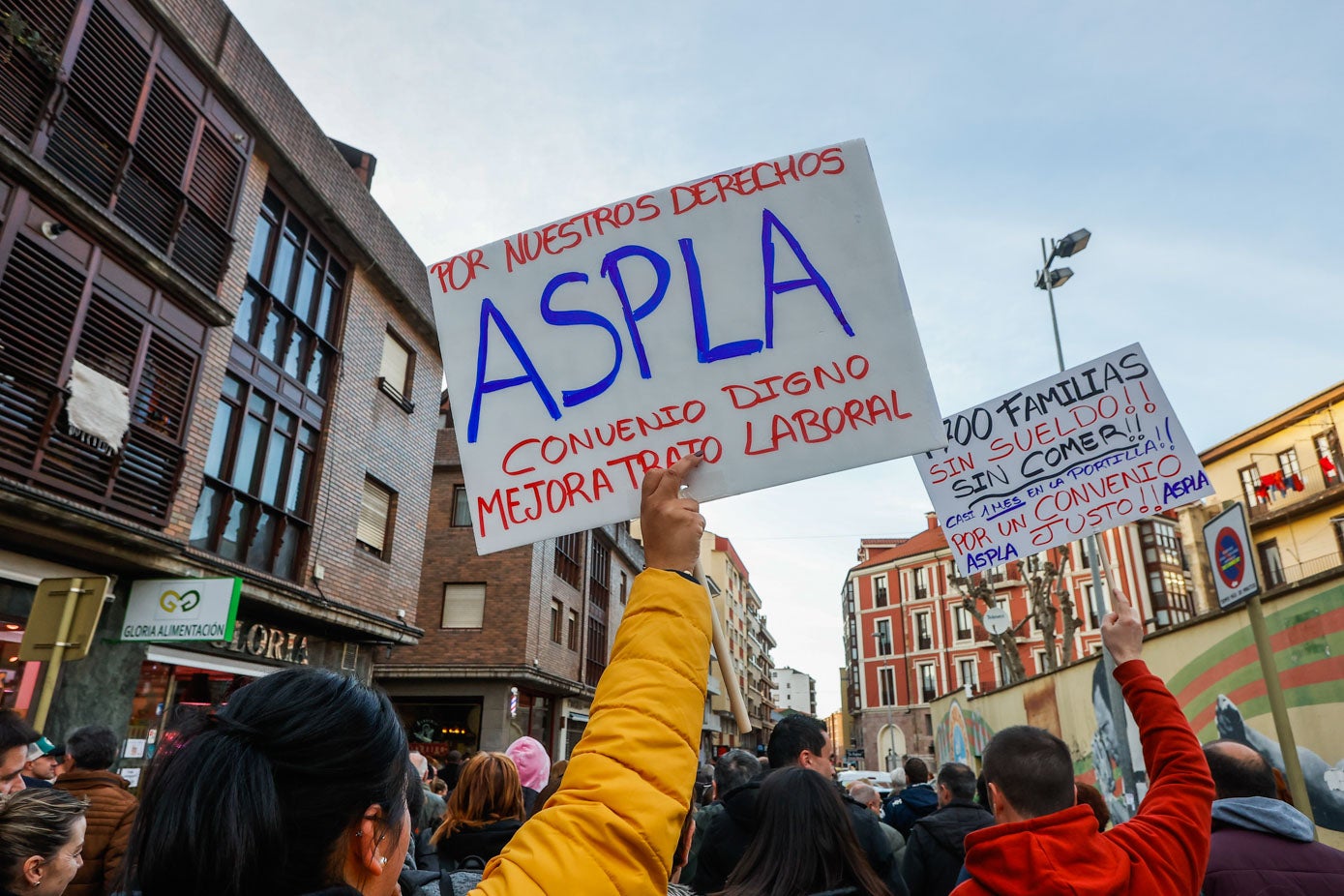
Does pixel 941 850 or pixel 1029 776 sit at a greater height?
pixel 1029 776

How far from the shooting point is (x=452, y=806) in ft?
13.4

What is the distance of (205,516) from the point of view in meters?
11.9

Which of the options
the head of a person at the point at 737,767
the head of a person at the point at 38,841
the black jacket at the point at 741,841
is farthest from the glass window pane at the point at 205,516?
the black jacket at the point at 741,841

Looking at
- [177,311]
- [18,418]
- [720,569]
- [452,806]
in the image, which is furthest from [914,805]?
[720,569]

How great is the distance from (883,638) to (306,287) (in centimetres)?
5554

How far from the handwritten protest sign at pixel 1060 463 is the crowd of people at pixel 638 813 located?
50.8 inches

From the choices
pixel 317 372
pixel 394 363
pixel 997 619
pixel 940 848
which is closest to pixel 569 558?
pixel 394 363

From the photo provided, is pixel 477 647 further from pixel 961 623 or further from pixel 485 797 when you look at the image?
pixel 961 623

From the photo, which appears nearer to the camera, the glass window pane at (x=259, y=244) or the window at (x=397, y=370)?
the glass window pane at (x=259, y=244)

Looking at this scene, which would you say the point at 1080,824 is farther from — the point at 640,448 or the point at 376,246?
the point at 376,246

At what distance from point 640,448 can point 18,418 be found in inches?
380

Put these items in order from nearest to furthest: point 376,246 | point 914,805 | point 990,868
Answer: point 990,868 < point 914,805 < point 376,246

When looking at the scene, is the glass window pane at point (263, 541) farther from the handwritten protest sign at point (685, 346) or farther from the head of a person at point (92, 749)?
the handwritten protest sign at point (685, 346)

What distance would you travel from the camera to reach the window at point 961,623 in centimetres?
5662
